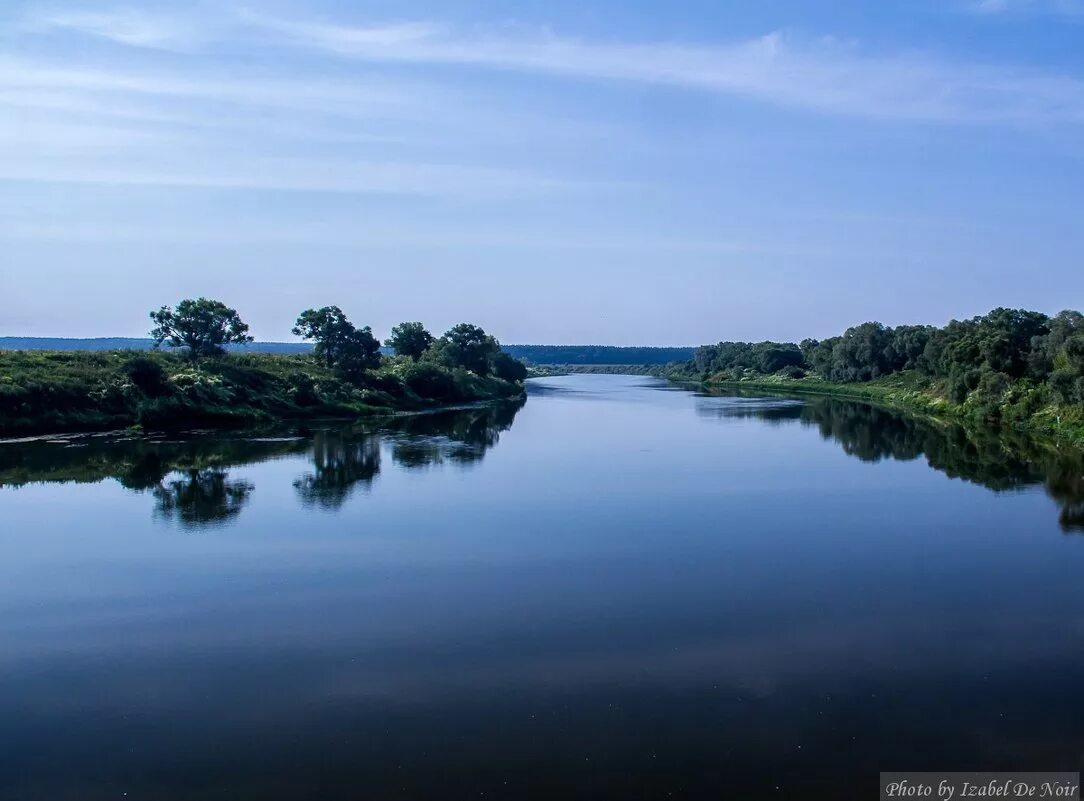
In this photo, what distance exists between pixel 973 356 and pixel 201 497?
48.9 meters

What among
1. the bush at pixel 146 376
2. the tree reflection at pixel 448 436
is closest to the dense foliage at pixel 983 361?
the tree reflection at pixel 448 436

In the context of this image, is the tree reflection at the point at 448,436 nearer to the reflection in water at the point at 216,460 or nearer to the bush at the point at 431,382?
the reflection in water at the point at 216,460

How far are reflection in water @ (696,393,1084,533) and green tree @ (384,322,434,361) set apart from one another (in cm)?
2733

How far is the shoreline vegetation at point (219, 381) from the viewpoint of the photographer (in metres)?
40.2

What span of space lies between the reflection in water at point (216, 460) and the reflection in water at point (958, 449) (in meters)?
17.7

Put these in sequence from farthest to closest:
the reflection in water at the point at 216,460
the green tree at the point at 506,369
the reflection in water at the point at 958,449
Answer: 1. the green tree at the point at 506,369
2. the reflection in water at the point at 958,449
3. the reflection in water at the point at 216,460

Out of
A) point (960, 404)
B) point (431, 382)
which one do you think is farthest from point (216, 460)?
point (960, 404)

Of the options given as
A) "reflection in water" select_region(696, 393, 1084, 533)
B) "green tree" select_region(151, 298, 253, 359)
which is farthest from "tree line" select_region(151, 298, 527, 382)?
"reflection in water" select_region(696, 393, 1084, 533)

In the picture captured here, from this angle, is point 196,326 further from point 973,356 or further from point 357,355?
point 973,356

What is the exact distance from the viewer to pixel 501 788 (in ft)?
27.8

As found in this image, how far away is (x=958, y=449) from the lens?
37.6 m

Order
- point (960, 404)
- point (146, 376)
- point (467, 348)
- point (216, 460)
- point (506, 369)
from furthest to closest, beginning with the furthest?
point (506, 369), point (467, 348), point (960, 404), point (146, 376), point (216, 460)

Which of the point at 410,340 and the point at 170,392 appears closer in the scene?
the point at 170,392

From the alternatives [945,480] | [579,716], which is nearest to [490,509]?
[579,716]
